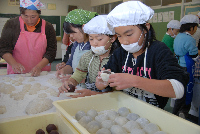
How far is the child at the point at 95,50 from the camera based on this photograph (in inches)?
51.0

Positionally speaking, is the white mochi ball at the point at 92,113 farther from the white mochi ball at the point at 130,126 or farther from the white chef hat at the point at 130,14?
the white chef hat at the point at 130,14

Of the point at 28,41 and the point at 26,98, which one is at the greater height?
the point at 28,41

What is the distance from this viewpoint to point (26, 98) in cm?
130

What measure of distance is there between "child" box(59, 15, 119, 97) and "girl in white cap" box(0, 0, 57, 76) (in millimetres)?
697

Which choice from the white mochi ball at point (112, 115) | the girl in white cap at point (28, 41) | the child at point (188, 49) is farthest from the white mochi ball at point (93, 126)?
the child at point (188, 49)

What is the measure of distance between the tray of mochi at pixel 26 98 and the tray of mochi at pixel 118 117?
0.17 meters

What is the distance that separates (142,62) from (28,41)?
61.2 inches

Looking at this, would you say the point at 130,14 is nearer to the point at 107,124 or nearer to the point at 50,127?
the point at 107,124

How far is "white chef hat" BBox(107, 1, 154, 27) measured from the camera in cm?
96

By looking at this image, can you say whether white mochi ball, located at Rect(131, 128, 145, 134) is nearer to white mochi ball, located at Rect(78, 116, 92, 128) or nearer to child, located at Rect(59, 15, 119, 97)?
white mochi ball, located at Rect(78, 116, 92, 128)

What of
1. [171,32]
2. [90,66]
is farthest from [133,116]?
[171,32]

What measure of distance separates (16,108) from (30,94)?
0.86 ft

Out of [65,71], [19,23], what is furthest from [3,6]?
[65,71]

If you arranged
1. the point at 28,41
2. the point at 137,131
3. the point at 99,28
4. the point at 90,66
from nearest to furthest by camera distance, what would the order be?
the point at 137,131 < the point at 99,28 < the point at 90,66 < the point at 28,41
